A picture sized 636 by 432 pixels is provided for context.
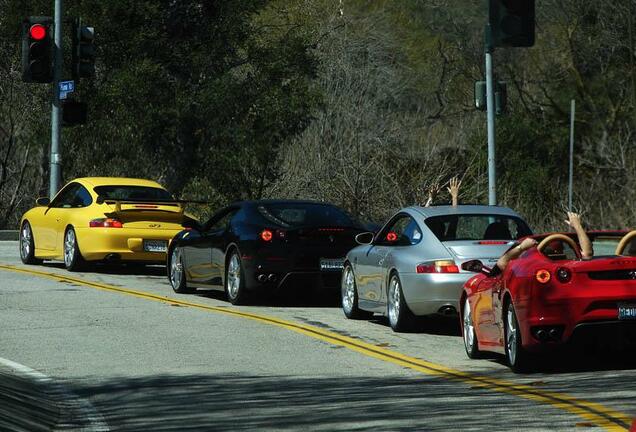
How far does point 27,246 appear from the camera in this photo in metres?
26.5

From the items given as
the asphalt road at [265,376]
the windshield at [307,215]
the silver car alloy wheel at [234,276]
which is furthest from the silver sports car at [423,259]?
the silver car alloy wheel at [234,276]

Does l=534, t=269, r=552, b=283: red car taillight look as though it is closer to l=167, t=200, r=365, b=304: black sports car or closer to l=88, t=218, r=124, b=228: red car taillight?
l=167, t=200, r=365, b=304: black sports car

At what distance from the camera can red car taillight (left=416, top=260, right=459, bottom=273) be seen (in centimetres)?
1555

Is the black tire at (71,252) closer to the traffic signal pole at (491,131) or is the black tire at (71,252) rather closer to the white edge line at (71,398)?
the traffic signal pole at (491,131)

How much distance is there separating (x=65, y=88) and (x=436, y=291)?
17041mm

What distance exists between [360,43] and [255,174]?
49.4 ft

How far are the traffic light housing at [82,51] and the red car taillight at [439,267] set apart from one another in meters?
15.4

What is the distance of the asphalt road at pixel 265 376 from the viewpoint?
32.4 feet

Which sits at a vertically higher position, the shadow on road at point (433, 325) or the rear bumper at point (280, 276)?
the rear bumper at point (280, 276)

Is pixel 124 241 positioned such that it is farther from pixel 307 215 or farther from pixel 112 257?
pixel 307 215

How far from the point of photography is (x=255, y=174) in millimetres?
37625

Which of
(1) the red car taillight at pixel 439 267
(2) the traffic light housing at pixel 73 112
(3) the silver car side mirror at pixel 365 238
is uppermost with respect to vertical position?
(2) the traffic light housing at pixel 73 112

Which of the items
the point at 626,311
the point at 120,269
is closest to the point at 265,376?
the point at 626,311

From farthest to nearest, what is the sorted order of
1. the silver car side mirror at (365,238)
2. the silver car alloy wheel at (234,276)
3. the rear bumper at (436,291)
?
the silver car alloy wheel at (234,276) → the silver car side mirror at (365,238) → the rear bumper at (436,291)
